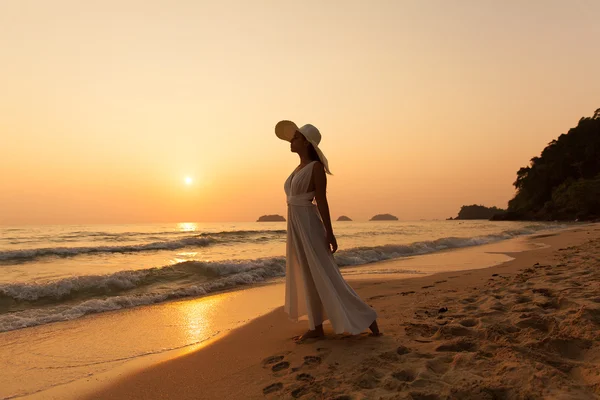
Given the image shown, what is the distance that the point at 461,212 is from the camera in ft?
445

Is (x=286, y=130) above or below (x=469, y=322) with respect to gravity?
above

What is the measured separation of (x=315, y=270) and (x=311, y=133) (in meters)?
1.44

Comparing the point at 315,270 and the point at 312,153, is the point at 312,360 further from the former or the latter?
the point at 312,153

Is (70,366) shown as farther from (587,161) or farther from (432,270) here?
(587,161)

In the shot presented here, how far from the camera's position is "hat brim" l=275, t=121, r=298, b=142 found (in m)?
4.46

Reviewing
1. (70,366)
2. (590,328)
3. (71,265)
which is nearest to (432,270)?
(590,328)

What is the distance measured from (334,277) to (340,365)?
98 centimetres

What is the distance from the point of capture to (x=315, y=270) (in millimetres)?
4254

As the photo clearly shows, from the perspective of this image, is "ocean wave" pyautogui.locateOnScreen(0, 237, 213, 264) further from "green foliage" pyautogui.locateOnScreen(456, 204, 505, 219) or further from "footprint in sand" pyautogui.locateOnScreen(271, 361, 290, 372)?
"green foliage" pyautogui.locateOnScreen(456, 204, 505, 219)

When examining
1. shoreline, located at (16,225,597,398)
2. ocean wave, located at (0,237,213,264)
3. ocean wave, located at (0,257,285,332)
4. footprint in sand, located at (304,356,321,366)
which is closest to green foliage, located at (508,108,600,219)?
ocean wave, located at (0,237,213,264)

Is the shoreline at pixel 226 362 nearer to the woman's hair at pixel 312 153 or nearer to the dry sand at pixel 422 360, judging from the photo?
the dry sand at pixel 422 360

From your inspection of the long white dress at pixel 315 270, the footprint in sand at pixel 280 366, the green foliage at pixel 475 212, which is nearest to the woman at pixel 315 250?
the long white dress at pixel 315 270

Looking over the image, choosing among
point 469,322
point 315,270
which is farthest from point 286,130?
point 469,322

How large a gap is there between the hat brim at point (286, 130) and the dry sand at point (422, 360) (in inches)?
88.9
